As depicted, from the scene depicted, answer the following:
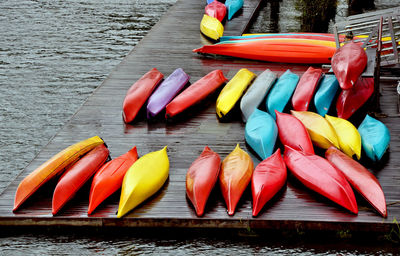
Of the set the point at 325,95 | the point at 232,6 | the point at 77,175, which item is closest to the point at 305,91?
the point at 325,95

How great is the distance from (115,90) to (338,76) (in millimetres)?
2696

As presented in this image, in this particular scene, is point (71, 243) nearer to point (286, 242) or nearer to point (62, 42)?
point (286, 242)

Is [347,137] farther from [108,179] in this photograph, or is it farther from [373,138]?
[108,179]

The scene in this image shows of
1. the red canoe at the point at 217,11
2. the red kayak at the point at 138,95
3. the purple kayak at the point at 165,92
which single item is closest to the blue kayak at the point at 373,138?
the purple kayak at the point at 165,92

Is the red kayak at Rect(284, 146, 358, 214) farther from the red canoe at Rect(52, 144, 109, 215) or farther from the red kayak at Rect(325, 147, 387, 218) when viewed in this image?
the red canoe at Rect(52, 144, 109, 215)

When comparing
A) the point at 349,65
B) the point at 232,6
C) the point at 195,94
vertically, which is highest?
the point at 349,65

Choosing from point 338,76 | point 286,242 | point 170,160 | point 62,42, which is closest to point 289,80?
point 338,76

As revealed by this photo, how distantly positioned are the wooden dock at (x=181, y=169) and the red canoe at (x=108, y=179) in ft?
0.28

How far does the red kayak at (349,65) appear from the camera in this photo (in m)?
4.79

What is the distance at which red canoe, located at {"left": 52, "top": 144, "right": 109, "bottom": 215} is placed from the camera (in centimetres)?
370

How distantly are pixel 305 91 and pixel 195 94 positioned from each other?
120 cm

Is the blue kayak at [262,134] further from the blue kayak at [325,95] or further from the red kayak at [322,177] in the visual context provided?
the blue kayak at [325,95]

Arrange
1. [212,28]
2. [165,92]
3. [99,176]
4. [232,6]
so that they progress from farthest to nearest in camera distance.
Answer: [232,6], [212,28], [165,92], [99,176]

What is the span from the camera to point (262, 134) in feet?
14.6
